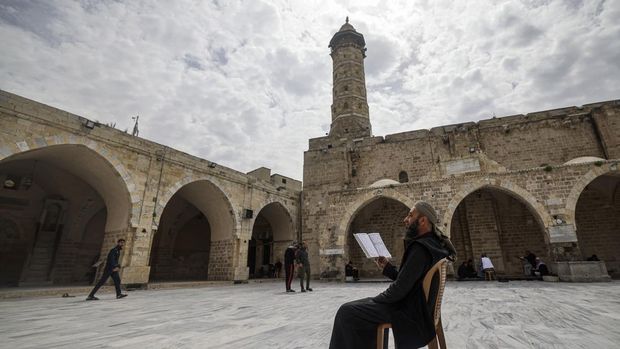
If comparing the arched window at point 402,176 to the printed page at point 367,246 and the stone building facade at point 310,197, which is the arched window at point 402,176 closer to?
the stone building facade at point 310,197

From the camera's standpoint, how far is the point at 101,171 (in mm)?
A: 9695

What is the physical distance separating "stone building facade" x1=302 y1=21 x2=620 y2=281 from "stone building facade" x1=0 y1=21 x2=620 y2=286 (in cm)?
5

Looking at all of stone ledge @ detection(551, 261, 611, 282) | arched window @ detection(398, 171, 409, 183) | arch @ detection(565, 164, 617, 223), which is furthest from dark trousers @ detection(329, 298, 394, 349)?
arched window @ detection(398, 171, 409, 183)

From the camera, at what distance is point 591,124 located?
44.3 feet

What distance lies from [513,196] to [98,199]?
1695cm

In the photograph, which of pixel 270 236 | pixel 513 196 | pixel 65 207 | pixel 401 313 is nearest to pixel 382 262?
pixel 401 313

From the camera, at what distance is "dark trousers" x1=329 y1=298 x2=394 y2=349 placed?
156 centimetres

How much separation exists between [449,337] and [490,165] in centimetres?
1148

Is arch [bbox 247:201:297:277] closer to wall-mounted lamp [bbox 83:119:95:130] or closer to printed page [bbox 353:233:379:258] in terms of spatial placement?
wall-mounted lamp [bbox 83:119:95:130]

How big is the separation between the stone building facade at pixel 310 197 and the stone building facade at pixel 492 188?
52 mm

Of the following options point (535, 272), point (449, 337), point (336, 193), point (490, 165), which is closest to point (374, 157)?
point (336, 193)

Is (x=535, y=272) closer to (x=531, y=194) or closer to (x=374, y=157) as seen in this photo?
(x=531, y=194)

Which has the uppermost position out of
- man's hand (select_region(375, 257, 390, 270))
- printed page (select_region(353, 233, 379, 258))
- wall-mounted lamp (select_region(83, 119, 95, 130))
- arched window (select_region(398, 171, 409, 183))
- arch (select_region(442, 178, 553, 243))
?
arched window (select_region(398, 171, 409, 183))

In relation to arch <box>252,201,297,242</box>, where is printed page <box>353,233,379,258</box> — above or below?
below
